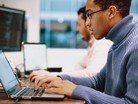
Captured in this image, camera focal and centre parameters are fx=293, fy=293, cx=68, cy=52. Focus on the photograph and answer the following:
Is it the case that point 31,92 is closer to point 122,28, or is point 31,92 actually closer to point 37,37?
point 122,28

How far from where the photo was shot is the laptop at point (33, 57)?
2.56 meters

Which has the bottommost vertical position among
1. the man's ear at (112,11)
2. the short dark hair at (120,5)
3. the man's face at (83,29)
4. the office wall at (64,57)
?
the office wall at (64,57)

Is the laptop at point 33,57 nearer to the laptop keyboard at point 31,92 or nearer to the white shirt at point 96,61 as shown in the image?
the white shirt at point 96,61

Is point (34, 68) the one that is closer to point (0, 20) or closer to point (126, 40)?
point (0, 20)

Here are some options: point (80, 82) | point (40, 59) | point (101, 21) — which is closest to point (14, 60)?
point (40, 59)

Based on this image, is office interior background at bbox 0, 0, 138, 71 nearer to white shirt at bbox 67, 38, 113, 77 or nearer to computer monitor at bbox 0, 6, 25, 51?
computer monitor at bbox 0, 6, 25, 51

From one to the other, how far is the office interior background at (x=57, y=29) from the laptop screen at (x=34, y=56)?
2.88 feet

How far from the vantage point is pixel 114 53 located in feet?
4.70

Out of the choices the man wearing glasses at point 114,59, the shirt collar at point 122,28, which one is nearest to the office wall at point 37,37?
the man wearing glasses at point 114,59

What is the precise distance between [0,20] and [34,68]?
0.54 metres

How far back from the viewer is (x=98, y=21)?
1.46 metres

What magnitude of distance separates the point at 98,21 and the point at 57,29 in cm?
261

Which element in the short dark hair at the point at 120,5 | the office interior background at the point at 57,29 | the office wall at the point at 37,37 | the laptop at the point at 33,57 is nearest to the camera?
the short dark hair at the point at 120,5

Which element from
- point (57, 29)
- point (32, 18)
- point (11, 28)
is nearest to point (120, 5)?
point (11, 28)
